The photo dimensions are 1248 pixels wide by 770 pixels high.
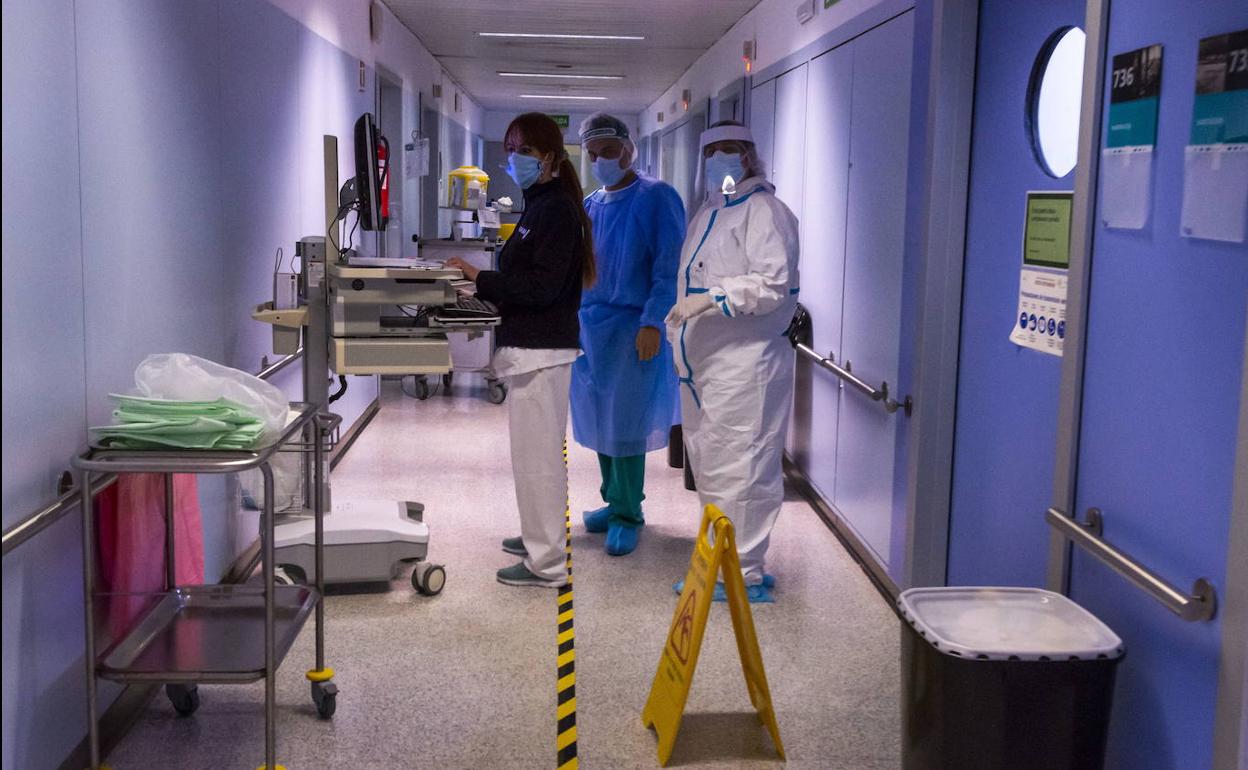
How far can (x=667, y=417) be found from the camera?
4652 mm

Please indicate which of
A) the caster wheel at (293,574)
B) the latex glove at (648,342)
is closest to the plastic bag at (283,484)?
the caster wheel at (293,574)

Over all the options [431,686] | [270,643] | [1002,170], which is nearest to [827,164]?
[1002,170]

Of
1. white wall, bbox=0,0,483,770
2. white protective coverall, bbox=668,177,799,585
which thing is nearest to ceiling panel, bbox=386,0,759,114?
white wall, bbox=0,0,483,770

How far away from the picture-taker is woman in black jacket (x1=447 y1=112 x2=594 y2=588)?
3.73m

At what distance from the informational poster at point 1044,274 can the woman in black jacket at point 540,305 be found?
144 centimetres

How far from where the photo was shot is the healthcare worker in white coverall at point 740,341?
372 centimetres

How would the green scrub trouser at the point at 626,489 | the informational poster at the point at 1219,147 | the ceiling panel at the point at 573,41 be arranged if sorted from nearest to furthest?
the informational poster at the point at 1219,147
the green scrub trouser at the point at 626,489
the ceiling panel at the point at 573,41

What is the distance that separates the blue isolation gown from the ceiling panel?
269 cm

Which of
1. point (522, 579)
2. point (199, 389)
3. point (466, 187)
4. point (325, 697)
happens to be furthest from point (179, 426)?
point (466, 187)

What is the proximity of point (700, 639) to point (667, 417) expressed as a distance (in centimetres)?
204

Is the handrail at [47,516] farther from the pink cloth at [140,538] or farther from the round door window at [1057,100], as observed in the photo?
the round door window at [1057,100]

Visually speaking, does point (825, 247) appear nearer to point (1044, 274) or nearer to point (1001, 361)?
point (1001, 361)

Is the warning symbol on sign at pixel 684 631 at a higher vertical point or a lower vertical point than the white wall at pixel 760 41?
lower

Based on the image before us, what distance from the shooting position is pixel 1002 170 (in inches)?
122
